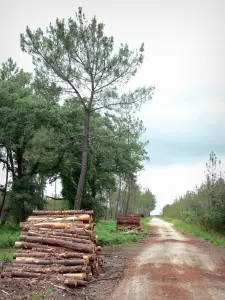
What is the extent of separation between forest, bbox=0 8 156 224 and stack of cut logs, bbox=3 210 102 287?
878cm

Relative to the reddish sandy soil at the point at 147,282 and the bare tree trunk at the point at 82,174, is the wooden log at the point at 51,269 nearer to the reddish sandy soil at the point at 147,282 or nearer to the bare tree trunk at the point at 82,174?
Result: the reddish sandy soil at the point at 147,282

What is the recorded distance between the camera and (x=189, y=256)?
16078 mm

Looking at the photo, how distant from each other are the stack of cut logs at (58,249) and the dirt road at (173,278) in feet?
4.14

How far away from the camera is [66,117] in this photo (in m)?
27.5

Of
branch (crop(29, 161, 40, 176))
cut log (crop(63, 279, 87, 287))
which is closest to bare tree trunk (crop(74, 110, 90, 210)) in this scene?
branch (crop(29, 161, 40, 176))

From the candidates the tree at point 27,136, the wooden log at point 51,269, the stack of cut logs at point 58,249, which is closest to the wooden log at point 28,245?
the stack of cut logs at point 58,249

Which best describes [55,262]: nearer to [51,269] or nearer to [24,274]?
[51,269]

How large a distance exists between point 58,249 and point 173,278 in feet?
12.1

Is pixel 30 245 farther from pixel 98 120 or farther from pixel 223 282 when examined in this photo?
pixel 98 120

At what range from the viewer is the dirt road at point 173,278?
9.12 m

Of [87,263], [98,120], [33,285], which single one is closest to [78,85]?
[98,120]

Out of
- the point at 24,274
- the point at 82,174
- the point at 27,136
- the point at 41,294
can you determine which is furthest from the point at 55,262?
the point at 27,136

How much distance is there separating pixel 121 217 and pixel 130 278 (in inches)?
800

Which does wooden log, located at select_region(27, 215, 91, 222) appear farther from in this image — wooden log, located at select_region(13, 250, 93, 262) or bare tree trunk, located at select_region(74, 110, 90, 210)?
bare tree trunk, located at select_region(74, 110, 90, 210)
